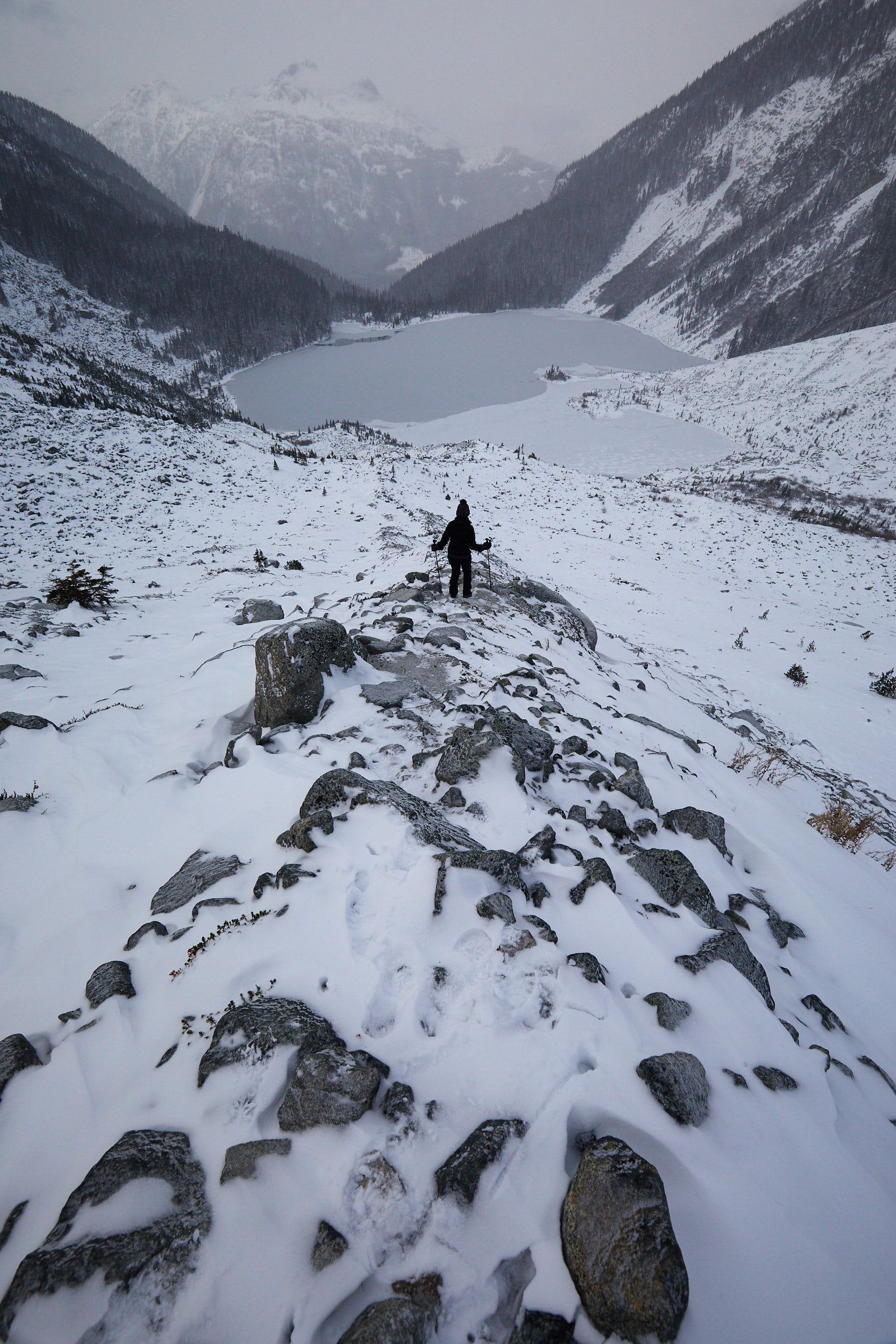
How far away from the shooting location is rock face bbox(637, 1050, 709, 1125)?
2260 mm

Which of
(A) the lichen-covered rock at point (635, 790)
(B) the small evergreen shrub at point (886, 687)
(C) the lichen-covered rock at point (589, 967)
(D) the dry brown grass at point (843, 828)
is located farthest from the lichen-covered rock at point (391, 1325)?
(B) the small evergreen shrub at point (886, 687)

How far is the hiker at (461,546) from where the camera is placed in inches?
302

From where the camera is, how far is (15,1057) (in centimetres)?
245

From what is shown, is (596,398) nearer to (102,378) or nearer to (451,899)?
(102,378)

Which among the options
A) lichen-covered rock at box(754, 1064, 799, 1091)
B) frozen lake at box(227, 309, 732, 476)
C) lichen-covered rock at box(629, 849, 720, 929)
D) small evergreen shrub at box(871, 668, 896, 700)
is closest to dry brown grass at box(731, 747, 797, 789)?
lichen-covered rock at box(629, 849, 720, 929)

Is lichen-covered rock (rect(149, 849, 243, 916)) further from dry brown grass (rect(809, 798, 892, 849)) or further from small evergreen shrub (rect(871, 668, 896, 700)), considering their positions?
small evergreen shrub (rect(871, 668, 896, 700))

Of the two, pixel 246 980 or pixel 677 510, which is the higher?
pixel 677 510

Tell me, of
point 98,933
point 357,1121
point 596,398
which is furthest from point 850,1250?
point 596,398

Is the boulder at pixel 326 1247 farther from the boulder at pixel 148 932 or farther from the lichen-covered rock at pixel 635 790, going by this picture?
the lichen-covered rock at pixel 635 790

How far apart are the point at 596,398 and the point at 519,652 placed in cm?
5467

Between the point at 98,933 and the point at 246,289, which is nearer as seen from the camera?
the point at 98,933

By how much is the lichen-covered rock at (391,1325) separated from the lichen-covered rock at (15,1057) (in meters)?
1.86

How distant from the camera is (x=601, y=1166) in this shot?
6.45 feet

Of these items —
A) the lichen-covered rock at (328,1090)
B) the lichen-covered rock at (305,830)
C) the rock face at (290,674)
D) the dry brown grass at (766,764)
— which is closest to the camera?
the lichen-covered rock at (328,1090)
